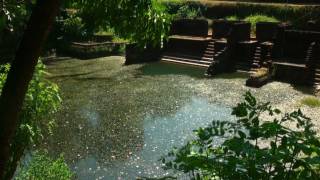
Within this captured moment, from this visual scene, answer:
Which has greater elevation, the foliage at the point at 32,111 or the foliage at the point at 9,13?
the foliage at the point at 9,13

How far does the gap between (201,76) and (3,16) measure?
65.3 feet

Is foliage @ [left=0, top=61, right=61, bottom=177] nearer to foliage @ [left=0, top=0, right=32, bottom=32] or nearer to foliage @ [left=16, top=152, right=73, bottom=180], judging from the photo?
foliage @ [left=16, top=152, right=73, bottom=180]

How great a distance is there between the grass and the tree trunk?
52.3 ft

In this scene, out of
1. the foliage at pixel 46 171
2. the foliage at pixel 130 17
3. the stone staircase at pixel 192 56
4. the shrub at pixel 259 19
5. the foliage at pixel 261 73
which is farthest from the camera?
the shrub at pixel 259 19

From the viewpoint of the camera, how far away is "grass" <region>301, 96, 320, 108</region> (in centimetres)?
1736

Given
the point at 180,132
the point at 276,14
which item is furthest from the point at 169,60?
the point at 180,132

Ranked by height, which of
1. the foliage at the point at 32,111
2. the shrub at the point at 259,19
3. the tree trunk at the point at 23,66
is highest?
the tree trunk at the point at 23,66

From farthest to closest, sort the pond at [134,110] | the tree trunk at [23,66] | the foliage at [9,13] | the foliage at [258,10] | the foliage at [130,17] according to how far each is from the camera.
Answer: the foliage at [258,10]
the pond at [134,110]
the foliage at [130,17]
the foliage at [9,13]
the tree trunk at [23,66]

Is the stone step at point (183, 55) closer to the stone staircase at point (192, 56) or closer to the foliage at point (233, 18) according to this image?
the stone staircase at point (192, 56)

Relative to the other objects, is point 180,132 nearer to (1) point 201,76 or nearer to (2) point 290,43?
(1) point 201,76

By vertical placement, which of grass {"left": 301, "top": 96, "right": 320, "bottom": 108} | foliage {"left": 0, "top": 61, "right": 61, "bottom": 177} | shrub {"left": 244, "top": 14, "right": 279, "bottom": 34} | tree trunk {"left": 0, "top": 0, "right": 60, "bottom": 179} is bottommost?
grass {"left": 301, "top": 96, "right": 320, "bottom": 108}

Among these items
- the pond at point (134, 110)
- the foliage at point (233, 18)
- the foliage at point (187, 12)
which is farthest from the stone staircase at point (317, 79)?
the foliage at point (187, 12)

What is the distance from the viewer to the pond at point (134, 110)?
12.6m

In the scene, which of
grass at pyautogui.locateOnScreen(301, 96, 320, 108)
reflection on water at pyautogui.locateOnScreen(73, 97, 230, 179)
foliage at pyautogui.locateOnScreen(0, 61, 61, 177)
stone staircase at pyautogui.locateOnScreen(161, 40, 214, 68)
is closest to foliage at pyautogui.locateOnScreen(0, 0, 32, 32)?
foliage at pyautogui.locateOnScreen(0, 61, 61, 177)
